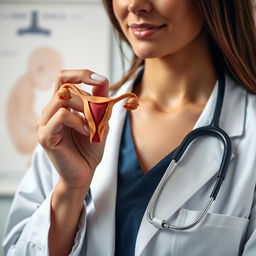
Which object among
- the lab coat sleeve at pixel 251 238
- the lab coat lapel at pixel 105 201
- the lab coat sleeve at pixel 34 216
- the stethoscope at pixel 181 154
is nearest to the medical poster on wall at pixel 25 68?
the lab coat sleeve at pixel 34 216

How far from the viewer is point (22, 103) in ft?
5.63

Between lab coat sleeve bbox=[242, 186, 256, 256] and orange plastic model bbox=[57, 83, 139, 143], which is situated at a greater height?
orange plastic model bbox=[57, 83, 139, 143]

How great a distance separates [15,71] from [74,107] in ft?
3.16

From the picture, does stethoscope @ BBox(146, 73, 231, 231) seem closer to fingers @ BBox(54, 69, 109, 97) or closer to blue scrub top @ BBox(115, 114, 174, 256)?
blue scrub top @ BBox(115, 114, 174, 256)

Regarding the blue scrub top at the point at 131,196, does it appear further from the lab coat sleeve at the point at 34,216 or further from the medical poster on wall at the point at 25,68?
the medical poster on wall at the point at 25,68

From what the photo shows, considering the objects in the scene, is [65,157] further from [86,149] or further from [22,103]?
[22,103]

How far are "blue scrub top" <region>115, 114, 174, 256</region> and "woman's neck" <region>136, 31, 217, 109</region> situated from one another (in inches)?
5.8

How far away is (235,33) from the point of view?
936 millimetres

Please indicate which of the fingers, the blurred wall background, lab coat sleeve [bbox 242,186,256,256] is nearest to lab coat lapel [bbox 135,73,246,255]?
lab coat sleeve [bbox 242,186,256,256]

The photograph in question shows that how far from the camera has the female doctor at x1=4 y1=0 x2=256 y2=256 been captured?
85 cm

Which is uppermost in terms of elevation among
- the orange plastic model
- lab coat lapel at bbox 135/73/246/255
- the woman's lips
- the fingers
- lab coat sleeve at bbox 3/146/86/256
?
the woman's lips

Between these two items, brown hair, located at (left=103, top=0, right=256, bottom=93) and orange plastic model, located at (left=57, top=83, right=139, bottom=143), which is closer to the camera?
orange plastic model, located at (left=57, top=83, right=139, bottom=143)

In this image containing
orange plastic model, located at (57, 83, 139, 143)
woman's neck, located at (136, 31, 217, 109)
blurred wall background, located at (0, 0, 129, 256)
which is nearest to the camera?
orange plastic model, located at (57, 83, 139, 143)

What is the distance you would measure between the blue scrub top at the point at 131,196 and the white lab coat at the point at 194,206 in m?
0.02
